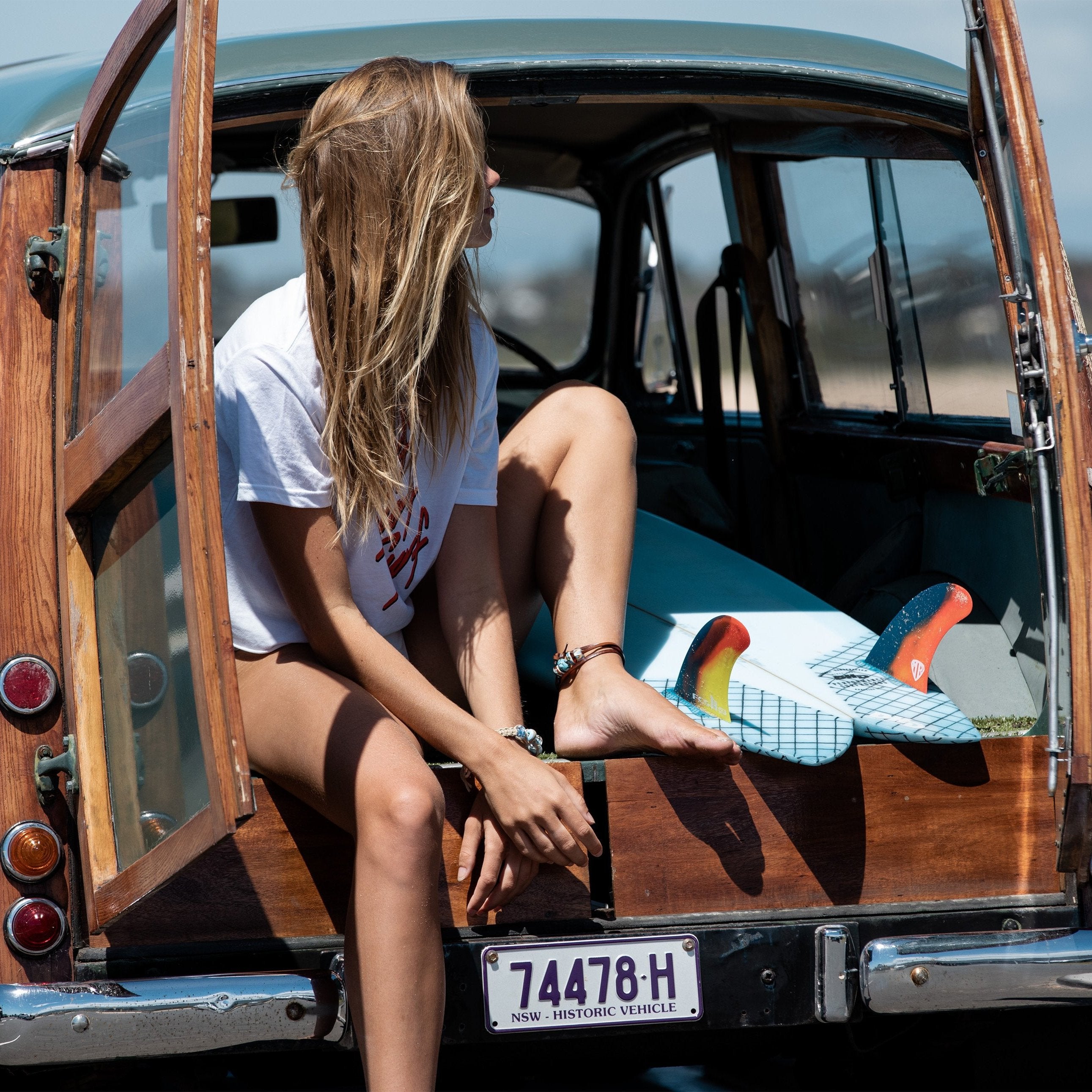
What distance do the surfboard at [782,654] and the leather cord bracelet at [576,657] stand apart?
168mm

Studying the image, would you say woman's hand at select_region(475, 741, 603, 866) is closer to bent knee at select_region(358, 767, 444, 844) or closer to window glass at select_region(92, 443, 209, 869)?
bent knee at select_region(358, 767, 444, 844)

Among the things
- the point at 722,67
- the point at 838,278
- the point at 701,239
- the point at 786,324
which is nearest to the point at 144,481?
the point at 722,67

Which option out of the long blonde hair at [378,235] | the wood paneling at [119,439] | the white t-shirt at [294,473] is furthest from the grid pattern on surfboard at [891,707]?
the wood paneling at [119,439]

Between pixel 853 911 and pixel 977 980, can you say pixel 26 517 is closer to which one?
pixel 853 911

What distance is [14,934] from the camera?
184 cm

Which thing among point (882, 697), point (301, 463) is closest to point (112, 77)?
point (301, 463)

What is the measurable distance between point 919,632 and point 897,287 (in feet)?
4.64

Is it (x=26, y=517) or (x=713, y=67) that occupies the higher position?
(x=713, y=67)

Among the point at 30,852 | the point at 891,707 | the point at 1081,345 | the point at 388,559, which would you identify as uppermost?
the point at 1081,345

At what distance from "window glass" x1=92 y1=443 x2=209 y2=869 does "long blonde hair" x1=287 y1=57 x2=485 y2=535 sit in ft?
0.95

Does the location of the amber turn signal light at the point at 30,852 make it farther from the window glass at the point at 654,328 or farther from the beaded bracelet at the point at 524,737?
the window glass at the point at 654,328

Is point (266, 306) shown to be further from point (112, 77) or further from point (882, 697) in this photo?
point (882, 697)

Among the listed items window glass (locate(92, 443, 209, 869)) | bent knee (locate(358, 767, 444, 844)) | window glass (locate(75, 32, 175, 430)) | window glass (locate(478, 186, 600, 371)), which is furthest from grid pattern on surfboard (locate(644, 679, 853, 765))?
window glass (locate(478, 186, 600, 371))

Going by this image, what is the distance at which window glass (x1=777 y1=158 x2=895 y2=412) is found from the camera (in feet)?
11.4
